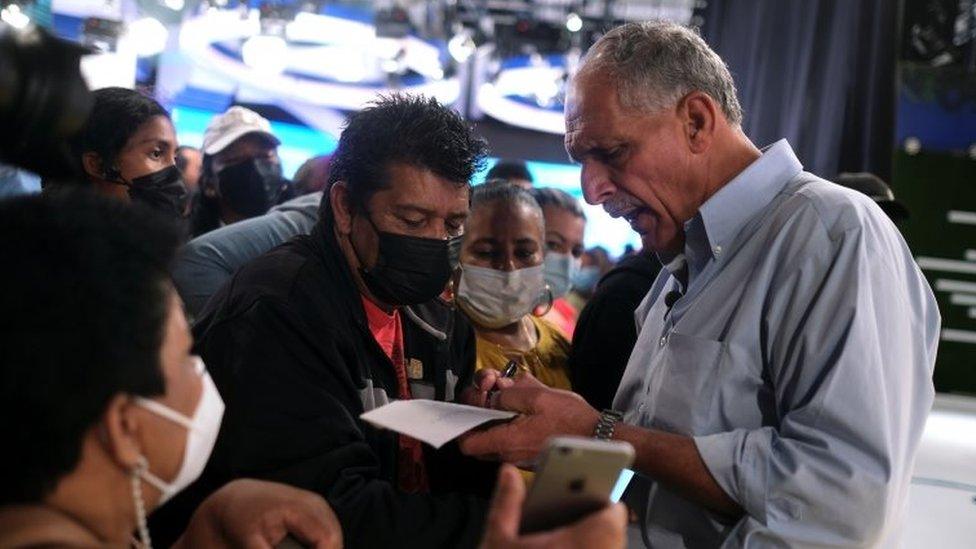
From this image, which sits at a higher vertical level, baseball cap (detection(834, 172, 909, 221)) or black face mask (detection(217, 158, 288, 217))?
baseball cap (detection(834, 172, 909, 221))

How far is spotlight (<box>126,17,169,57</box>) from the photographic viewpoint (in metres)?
10.9

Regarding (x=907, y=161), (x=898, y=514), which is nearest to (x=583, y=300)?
(x=907, y=161)

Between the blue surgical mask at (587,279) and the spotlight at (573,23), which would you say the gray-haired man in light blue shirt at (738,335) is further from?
the spotlight at (573,23)

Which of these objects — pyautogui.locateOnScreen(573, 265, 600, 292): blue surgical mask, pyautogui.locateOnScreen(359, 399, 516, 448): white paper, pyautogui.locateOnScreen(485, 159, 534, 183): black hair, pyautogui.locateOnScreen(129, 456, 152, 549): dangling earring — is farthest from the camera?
pyautogui.locateOnScreen(573, 265, 600, 292): blue surgical mask

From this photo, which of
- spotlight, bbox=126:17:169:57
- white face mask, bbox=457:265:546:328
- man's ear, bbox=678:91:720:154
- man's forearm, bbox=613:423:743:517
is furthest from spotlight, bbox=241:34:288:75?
man's forearm, bbox=613:423:743:517

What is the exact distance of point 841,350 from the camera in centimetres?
192

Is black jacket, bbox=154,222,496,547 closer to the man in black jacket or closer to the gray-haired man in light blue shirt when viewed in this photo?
the man in black jacket

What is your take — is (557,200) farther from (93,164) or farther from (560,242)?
(93,164)

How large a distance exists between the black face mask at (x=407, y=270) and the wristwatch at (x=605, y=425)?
59cm

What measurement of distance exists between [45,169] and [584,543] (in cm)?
79

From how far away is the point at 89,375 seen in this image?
132 centimetres

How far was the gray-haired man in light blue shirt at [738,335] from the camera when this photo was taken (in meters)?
1.94

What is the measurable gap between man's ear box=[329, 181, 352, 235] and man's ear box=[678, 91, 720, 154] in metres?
0.81

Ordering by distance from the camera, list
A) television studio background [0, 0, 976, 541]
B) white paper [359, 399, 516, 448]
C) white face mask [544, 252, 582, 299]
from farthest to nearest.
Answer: television studio background [0, 0, 976, 541]
white face mask [544, 252, 582, 299]
white paper [359, 399, 516, 448]
